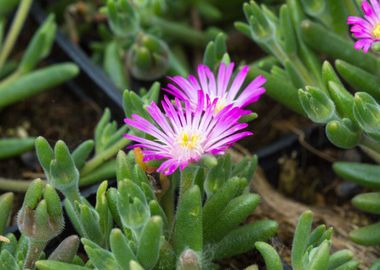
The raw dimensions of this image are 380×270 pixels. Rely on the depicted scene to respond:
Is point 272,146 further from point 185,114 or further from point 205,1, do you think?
point 185,114

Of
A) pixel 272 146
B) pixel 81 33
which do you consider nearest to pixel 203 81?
pixel 272 146

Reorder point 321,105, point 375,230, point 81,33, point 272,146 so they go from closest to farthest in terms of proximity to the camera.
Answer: point 321,105, point 375,230, point 272,146, point 81,33

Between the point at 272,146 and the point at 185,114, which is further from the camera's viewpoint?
the point at 272,146

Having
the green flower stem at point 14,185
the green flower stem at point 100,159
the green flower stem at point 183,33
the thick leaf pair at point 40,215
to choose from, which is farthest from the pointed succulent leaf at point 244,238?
the green flower stem at point 183,33

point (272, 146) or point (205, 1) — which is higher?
point (205, 1)

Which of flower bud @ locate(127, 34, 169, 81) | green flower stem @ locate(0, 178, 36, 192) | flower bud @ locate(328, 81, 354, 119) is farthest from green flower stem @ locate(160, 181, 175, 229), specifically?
flower bud @ locate(127, 34, 169, 81)

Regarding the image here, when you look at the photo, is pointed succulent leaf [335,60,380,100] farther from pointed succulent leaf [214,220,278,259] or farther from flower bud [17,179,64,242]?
flower bud [17,179,64,242]

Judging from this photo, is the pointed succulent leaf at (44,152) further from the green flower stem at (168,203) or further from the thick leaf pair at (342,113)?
the thick leaf pair at (342,113)
